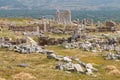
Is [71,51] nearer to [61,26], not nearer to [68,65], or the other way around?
[68,65]

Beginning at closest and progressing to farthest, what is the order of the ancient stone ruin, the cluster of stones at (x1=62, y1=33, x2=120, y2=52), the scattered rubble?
the scattered rubble < the cluster of stones at (x1=62, y1=33, x2=120, y2=52) < the ancient stone ruin

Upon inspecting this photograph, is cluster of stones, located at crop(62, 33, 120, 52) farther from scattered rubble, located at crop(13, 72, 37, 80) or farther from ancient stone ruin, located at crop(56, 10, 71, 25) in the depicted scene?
ancient stone ruin, located at crop(56, 10, 71, 25)

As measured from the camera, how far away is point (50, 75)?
148 ft

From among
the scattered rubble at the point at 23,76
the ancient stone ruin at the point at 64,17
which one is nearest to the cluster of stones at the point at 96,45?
the scattered rubble at the point at 23,76

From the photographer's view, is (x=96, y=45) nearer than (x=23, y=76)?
No

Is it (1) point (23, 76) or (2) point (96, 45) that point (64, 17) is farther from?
(1) point (23, 76)

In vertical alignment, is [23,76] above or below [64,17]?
above

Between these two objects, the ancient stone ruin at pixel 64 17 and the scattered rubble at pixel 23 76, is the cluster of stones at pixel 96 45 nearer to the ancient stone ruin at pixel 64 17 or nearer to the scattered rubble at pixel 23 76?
the scattered rubble at pixel 23 76

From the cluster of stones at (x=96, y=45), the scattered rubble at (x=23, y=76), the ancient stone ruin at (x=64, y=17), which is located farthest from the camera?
the ancient stone ruin at (x=64, y=17)

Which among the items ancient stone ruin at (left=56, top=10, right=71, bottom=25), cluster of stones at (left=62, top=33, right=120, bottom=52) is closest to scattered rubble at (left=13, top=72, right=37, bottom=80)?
cluster of stones at (left=62, top=33, right=120, bottom=52)

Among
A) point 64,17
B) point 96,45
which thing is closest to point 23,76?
point 96,45

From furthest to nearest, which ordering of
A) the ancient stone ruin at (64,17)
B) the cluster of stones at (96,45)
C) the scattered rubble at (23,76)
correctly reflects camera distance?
the ancient stone ruin at (64,17), the cluster of stones at (96,45), the scattered rubble at (23,76)

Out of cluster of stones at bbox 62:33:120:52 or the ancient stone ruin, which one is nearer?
cluster of stones at bbox 62:33:120:52

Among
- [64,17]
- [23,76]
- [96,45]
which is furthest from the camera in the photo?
[64,17]
